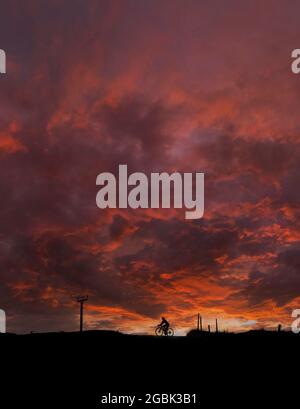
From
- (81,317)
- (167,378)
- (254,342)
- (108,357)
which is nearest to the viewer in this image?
(167,378)

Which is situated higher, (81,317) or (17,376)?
(81,317)

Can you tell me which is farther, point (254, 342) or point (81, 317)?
point (81, 317)
